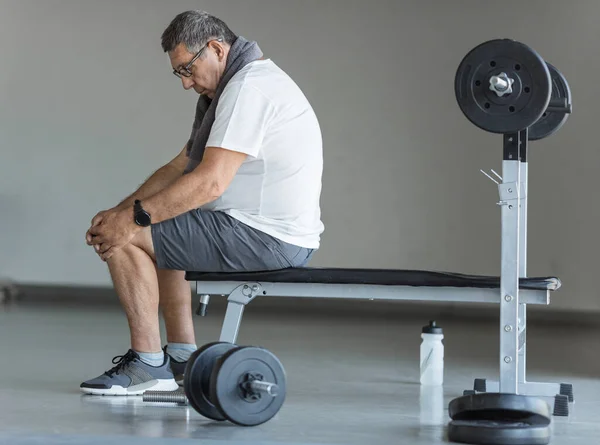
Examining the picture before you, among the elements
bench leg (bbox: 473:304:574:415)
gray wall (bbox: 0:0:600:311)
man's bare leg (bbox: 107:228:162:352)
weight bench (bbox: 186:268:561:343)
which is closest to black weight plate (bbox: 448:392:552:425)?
weight bench (bbox: 186:268:561:343)

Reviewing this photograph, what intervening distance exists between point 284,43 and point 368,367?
151 inches

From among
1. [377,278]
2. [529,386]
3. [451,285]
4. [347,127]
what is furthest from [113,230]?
[347,127]

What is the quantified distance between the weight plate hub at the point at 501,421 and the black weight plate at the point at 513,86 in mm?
649

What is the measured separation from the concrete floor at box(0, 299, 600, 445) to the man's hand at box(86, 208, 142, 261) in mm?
444

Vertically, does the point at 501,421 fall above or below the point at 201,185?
below

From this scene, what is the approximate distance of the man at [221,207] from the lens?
2551 mm

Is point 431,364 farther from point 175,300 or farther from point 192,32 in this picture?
point 192,32

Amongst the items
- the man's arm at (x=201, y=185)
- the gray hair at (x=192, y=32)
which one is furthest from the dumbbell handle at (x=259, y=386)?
the gray hair at (x=192, y=32)

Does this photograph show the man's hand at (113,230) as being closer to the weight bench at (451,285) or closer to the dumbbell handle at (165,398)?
the weight bench at (451,285)

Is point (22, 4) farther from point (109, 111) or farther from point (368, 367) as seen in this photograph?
point (368, 367)

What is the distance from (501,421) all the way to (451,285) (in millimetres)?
430

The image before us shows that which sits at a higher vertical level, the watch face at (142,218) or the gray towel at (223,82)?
the gray towel at (223,82)

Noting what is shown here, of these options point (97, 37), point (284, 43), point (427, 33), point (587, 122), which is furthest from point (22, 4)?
point (587, 122)

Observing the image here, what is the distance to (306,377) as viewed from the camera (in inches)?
130
